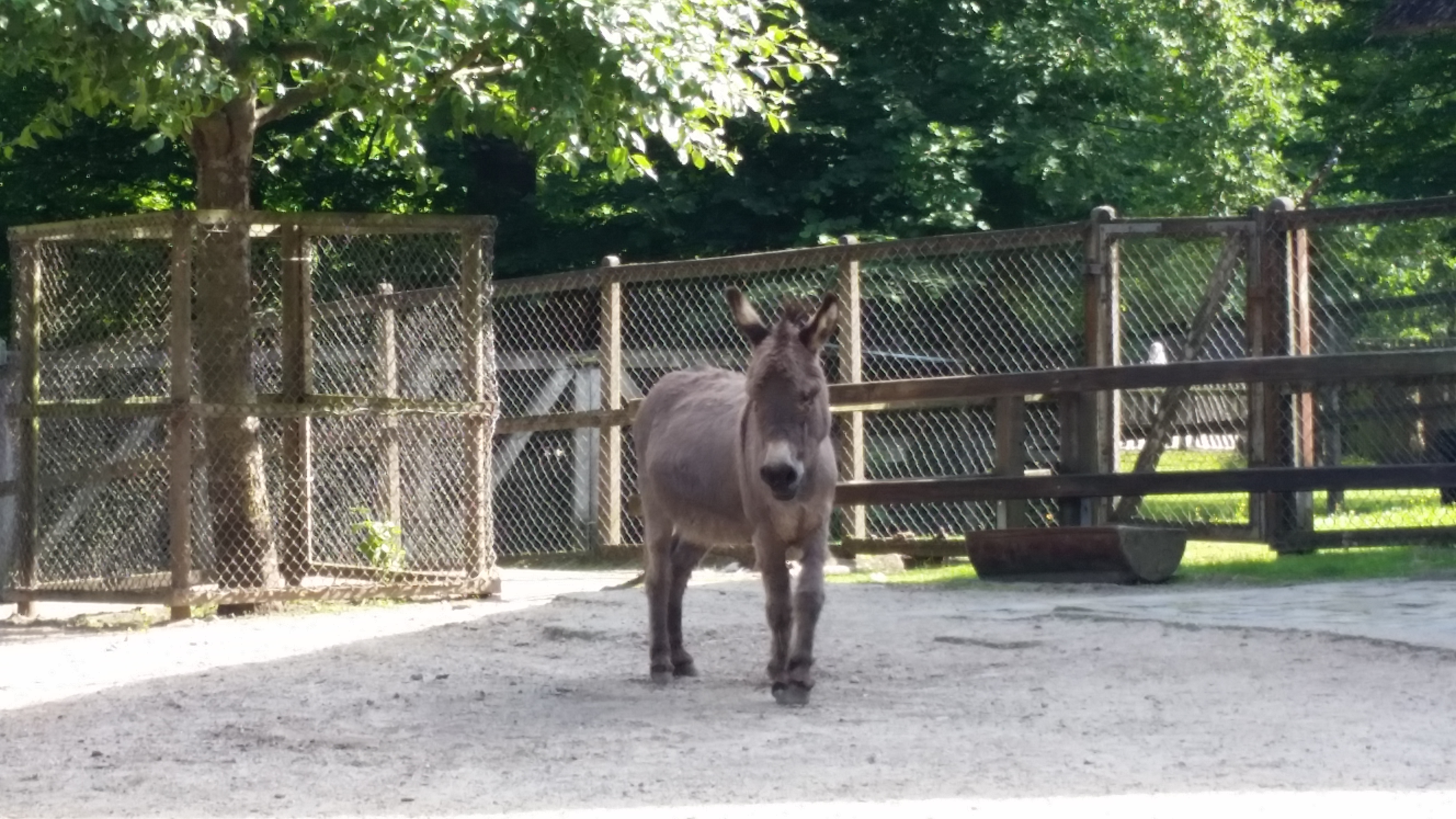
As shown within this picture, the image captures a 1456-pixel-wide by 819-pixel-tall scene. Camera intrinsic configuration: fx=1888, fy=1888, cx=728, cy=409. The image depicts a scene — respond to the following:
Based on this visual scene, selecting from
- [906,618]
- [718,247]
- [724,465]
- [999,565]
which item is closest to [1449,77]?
[718,247]

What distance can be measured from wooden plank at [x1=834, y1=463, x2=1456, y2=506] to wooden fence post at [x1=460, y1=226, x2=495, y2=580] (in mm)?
2341

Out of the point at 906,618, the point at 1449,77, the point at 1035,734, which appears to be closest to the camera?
the point at 1035,734

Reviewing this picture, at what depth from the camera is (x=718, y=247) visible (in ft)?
64.4

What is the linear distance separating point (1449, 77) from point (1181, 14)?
5414 millimetres

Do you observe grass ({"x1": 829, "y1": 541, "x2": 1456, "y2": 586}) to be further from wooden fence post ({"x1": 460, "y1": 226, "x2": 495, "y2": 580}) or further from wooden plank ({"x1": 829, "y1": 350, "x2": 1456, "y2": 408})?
wooden fence post ({"x1": 460, "y1": 226, "x2": 495, "y2": 580})

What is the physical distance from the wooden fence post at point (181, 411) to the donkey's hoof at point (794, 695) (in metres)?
4.92

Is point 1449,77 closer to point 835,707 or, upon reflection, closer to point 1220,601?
point 1220,601

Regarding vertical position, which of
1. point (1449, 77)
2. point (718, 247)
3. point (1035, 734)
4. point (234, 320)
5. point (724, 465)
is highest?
point (1449, 77)

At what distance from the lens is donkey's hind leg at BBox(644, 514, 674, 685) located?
7.88 meters

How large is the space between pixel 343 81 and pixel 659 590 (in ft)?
13.5

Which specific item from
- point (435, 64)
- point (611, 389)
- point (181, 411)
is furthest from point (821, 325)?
point (611, 389)

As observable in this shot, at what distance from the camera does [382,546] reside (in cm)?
1209

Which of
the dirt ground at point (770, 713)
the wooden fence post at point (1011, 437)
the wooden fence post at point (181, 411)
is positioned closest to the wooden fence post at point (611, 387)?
the wooden fence post at point (1011, 437)

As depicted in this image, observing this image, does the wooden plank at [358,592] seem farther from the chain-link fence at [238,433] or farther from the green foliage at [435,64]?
the green foliage at [435,64]
